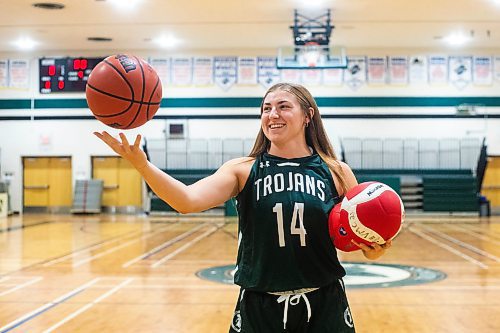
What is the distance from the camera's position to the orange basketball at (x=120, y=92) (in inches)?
103

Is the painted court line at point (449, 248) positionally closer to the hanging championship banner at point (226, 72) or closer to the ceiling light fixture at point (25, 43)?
the hanging championship banner at point (226, 72)

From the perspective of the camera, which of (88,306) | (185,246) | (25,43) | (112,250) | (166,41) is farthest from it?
(25,43)

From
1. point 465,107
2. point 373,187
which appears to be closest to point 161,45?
point 465,107

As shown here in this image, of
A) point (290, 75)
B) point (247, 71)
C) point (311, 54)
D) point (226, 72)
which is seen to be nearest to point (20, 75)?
point (226, 72)

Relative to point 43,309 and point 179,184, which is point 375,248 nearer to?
point 179,184

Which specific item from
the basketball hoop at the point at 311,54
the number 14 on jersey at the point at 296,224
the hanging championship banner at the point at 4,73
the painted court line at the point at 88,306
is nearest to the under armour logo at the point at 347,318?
the number 14 on jersey at the point at 296,224

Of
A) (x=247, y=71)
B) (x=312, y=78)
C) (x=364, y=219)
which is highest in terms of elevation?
(x=247, y=71)

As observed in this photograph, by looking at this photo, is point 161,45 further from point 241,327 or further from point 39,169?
point 241,327

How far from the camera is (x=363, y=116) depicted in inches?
765

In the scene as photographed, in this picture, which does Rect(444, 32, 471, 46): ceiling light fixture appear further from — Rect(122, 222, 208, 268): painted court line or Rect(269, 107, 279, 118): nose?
Rect(269, 107, 279, 118): nose

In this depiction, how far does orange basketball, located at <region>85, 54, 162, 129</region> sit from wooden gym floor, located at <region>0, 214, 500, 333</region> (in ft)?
9.32

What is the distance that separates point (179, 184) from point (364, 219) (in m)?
0.68

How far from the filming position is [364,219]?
250 centimetres

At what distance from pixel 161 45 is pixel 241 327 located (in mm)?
17154
